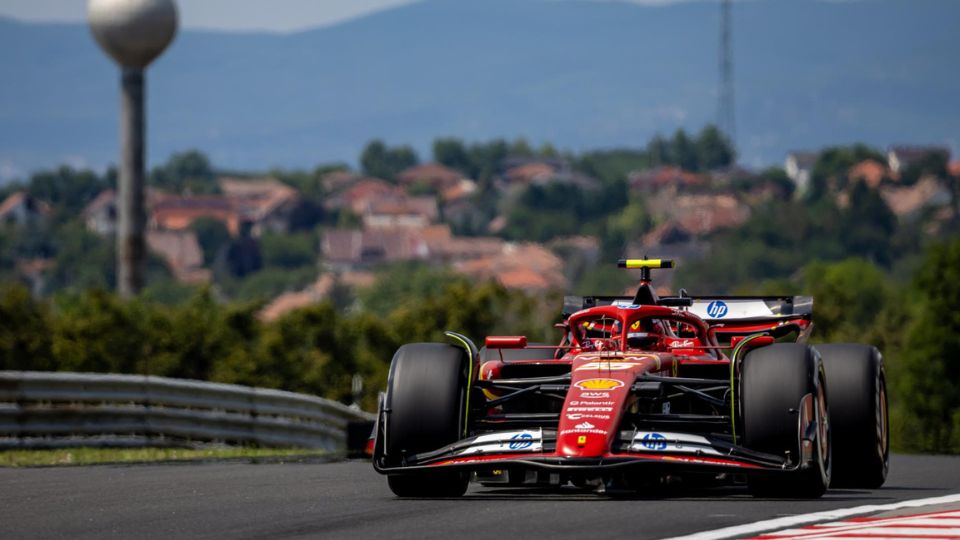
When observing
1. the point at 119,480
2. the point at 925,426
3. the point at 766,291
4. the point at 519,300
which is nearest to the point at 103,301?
the point at 519,300

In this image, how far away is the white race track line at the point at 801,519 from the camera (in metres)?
10.9

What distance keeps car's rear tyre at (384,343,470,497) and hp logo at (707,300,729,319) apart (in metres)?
5.73

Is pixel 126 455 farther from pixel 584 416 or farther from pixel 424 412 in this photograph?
pixel 584 416

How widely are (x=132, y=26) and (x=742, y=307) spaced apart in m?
68.3

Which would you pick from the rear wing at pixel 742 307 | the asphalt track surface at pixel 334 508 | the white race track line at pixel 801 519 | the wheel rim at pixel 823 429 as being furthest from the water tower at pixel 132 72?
the white race track line at pixel 801 519

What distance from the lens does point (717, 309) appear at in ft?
63.5

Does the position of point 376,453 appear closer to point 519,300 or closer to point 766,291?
point 519,300

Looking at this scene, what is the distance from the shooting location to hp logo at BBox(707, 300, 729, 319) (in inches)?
760

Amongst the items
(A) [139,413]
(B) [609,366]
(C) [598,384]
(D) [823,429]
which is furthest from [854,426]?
(A) [139,413]

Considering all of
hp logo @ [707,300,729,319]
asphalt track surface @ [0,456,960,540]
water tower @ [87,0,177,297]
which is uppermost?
water tower @ [87,0,177,297]

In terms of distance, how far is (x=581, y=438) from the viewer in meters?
13.0

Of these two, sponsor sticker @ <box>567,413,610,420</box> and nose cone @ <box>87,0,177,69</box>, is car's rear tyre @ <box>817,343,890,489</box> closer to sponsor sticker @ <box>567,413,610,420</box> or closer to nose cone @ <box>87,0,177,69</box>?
sponsor sticker @ <box>567,413,610,420</box>

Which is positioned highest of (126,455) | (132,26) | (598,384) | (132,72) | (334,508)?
(132,26)

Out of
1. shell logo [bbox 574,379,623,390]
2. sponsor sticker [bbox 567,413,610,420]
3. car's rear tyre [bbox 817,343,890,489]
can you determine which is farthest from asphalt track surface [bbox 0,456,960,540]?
shell logo [bbox 574,379,623,390]
